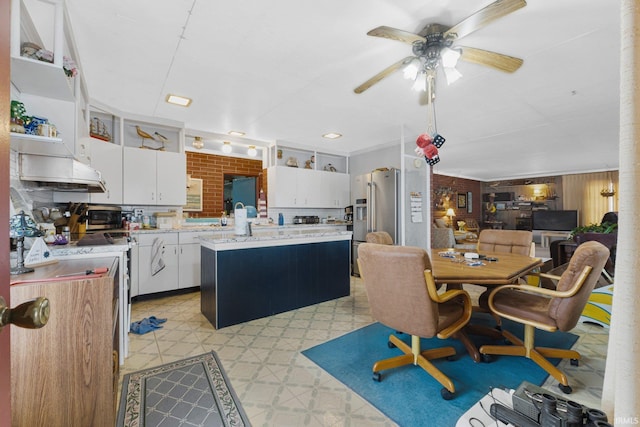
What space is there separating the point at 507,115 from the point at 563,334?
2754 mm

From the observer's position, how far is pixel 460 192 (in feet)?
32.0

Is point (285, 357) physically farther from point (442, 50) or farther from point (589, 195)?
point (589, 195)

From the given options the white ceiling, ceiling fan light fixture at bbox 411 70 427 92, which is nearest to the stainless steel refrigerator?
the white ceiling

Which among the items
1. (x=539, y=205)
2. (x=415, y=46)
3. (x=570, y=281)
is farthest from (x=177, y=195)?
(x=539, y=205)

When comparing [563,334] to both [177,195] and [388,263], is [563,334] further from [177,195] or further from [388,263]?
[177,195]

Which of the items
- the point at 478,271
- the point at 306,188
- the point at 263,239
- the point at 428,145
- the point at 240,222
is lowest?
the point at 478,271

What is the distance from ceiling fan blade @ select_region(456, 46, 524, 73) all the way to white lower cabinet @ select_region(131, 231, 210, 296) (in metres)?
3.67

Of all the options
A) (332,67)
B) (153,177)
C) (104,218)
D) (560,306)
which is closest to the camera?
(560,306)

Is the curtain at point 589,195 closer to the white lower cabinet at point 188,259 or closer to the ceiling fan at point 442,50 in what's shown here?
the ceiling fan at point 442,50

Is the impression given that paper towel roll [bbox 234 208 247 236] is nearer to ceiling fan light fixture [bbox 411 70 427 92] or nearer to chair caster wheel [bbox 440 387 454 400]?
ceiling fan light fixture [bbox 411 70 427 92]

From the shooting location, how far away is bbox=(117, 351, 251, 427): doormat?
1.57m

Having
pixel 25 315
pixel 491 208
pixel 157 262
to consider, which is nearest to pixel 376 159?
pixel 157 262

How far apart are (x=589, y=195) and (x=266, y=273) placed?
34.1ft

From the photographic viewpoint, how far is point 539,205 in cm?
966
